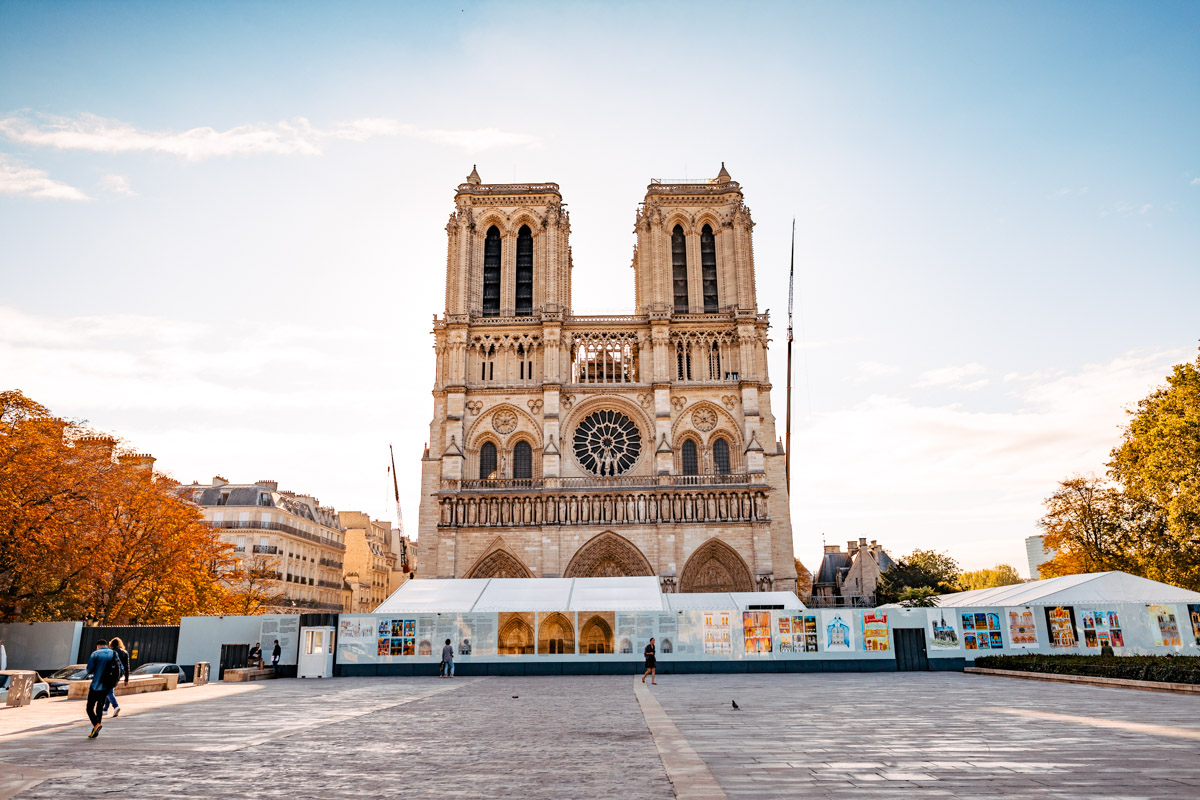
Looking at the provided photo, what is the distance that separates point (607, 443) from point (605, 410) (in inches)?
A: 69.0

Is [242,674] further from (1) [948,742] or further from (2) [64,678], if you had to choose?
(1) [948,742]

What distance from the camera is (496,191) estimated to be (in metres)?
47.2

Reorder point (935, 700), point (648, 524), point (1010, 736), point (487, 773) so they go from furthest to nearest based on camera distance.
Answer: point (648, 524) < point (935, 700) < point (1010, 736) < point (487, 773)

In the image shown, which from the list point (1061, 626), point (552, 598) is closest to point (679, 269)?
point (552, 598)

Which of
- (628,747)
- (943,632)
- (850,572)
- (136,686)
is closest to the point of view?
(628,747)

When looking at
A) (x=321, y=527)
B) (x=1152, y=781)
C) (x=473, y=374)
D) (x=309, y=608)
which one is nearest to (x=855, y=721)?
(x=1152, y=781)

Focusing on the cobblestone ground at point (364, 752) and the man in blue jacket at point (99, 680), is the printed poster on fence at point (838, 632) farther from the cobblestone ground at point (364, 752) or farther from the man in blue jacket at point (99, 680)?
the man in blue jacket at point (99, 680)

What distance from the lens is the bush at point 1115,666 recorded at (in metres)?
15.6

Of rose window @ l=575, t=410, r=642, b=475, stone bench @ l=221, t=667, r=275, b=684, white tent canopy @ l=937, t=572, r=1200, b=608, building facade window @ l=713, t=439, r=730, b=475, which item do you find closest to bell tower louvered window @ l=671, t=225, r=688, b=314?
rose window @ l=575, t=410, r=642, b=475

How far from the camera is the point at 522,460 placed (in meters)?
43.6

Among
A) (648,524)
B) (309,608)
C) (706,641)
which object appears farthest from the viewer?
(309,608)

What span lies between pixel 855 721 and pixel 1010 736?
2.28 meters

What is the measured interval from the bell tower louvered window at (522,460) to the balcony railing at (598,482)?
1320 mm

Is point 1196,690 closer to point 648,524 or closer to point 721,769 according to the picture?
point 721,769
